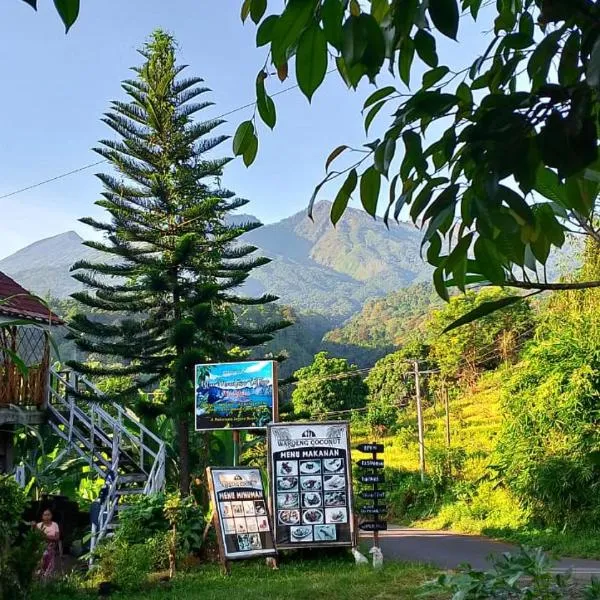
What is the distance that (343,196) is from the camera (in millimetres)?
848

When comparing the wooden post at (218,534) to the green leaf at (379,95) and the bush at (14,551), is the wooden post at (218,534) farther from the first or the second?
the green leaf at (379,95)

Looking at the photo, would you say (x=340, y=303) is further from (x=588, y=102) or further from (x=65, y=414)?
(x=588, y=102)

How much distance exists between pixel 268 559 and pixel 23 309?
4.58 metres

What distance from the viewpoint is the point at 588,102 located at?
0.65 m

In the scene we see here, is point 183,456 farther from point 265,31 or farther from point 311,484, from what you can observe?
point 265,31

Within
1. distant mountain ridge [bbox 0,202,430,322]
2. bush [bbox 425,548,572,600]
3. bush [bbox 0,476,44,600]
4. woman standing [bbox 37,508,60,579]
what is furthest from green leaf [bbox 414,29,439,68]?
distant mountain ridge [bbox 0,202,430,322]

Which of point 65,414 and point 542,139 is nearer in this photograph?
point 542,139

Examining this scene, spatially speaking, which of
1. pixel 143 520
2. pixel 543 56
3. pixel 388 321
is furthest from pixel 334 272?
pixel 543 56

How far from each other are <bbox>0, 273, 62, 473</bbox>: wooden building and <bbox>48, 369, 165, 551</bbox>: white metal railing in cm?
26

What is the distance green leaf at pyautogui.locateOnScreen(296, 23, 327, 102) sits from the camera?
70 cm

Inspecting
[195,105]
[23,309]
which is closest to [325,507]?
[23,309]

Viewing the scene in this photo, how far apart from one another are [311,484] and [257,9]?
744cm

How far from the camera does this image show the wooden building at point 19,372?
895 cm

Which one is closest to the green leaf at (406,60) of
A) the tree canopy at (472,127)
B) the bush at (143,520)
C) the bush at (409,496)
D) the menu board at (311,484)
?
the tree canopy at (472,127)
